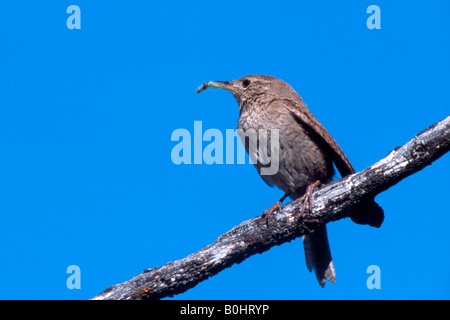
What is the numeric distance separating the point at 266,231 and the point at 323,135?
4.52 feet

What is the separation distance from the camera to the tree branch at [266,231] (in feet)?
16.6

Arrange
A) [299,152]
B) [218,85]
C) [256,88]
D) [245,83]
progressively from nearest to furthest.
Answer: [299,152]
[256,88]
[245,83]
[218,85]

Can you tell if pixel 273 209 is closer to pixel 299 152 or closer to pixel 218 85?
pixel 299 152

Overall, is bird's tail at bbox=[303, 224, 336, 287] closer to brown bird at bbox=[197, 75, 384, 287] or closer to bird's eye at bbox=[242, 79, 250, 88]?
brown bird at bbox=[197, 75, 384, 287]

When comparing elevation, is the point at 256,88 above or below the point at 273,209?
above

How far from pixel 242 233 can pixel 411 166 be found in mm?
1764

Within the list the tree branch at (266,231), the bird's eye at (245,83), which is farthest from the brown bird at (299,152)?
the tree branch at (266,231)

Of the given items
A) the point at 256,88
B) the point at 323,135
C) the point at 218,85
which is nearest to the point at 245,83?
the point at 256,88

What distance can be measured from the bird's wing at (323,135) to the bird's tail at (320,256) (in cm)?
85

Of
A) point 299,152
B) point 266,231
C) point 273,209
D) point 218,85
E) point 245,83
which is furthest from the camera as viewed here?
point 218,85

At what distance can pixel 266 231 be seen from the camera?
557 cm

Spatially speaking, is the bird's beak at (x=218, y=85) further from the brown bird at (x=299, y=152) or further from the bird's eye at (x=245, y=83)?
the brown bird at (x=299, y=152)
